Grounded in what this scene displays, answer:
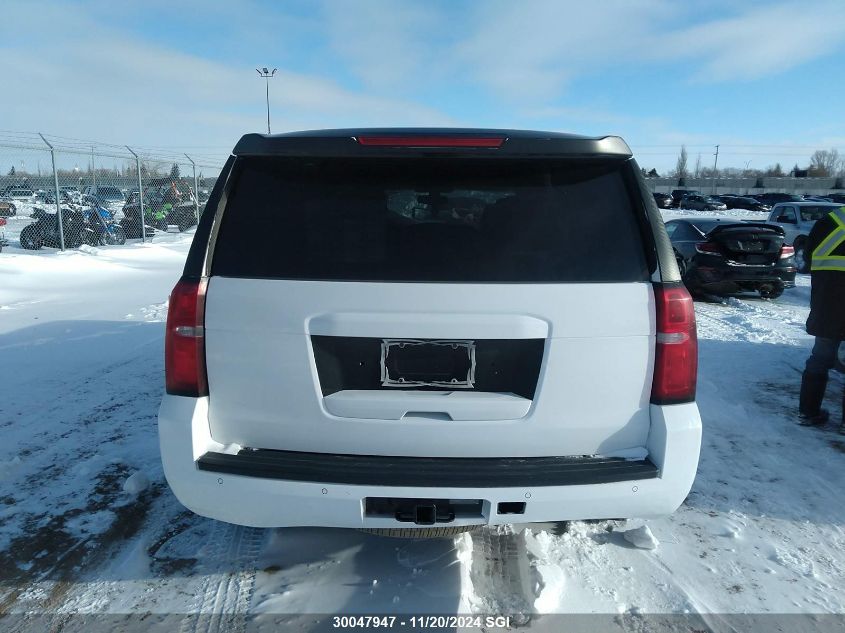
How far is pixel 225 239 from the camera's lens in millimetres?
2404

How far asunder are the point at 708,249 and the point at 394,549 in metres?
9.68

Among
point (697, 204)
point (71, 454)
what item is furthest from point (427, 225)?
point (697, 204)

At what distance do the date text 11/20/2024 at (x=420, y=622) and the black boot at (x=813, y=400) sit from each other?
3647 mm

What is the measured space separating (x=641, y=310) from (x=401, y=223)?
1012 millimetres

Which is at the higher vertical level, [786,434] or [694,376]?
[694,376]

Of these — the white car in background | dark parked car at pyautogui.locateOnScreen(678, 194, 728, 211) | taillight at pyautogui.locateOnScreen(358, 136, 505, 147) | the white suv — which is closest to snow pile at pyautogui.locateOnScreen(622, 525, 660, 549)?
the white suv

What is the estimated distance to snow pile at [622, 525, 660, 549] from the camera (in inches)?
121

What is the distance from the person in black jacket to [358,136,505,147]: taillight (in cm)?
355

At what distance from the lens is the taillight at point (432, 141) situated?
7.57 feet

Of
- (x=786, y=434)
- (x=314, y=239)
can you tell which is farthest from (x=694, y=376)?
(x=786, y=434)

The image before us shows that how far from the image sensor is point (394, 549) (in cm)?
299

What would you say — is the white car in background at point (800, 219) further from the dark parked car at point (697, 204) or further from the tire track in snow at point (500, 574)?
the dark parked car at point (697, 204)

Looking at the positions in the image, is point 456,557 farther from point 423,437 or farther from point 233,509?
point 233,509

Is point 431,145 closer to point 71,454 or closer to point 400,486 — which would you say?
point 400,486
